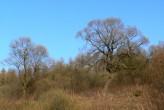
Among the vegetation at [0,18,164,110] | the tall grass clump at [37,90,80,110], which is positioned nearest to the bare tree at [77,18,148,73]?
the vegetation at [0,18,164,110]

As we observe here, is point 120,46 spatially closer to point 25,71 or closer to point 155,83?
point 25,71

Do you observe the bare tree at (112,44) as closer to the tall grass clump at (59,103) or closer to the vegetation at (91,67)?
the vegetation at (91,67)

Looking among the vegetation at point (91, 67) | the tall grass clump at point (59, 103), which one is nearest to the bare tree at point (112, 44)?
the vegetation at point (91, 67)

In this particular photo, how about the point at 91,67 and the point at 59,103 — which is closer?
the point at 59,103

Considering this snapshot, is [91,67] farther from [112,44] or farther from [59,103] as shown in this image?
[59,103]

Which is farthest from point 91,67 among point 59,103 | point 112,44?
Answer: point 59,103

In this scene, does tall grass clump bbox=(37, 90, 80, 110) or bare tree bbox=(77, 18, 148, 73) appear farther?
bare tree bbox=(77, 18, 148, 73)

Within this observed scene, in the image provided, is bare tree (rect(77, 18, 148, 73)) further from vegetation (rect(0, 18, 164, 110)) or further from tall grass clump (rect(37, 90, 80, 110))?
tall grass clump (rect(37, 90, 80, 110))

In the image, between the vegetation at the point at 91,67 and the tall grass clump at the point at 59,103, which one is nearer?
the tall grass clump at the point at 59,103

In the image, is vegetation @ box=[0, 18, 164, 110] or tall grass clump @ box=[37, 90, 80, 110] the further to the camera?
vegetation @ box=[0, 18, 164, 110]

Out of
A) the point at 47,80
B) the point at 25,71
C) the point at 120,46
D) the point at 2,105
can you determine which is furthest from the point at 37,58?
the point at 2,105

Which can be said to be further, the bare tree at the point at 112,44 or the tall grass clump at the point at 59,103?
the bare tree at the point at 112,44

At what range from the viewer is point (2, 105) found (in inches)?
714

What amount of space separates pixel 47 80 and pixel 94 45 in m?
12.0
